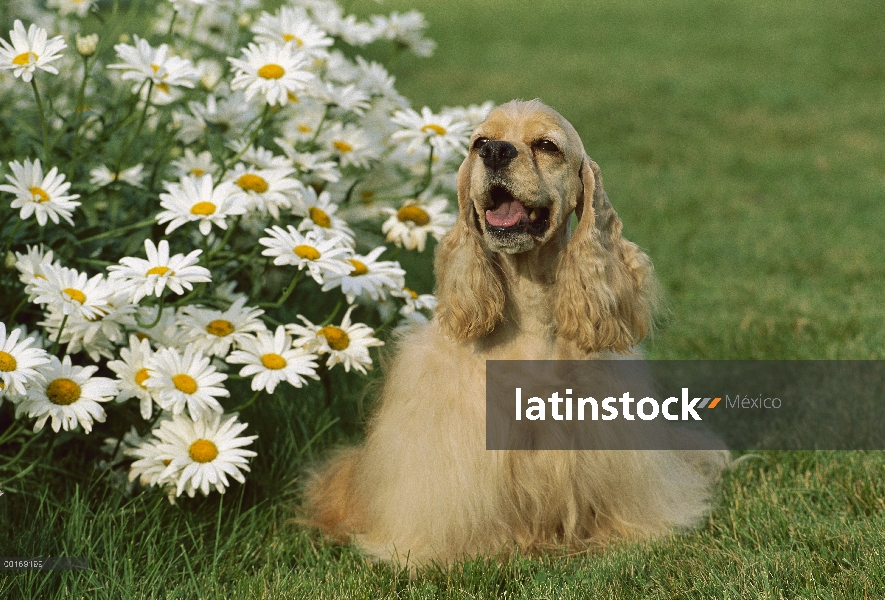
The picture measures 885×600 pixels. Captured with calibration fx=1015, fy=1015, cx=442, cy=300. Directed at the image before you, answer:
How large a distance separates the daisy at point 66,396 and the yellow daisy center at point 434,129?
1.66 metres

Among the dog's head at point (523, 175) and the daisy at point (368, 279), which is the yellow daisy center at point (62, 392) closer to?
the daisy at point (368, 279)

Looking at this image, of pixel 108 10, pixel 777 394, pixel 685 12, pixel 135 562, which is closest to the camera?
pixel 135 562

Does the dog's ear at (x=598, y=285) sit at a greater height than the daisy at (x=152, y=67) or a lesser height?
lesser

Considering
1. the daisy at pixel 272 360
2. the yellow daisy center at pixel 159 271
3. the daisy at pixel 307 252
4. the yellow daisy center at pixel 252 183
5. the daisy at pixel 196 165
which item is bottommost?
the daisy at pixel 272 360

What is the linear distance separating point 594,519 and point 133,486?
1.69 meters

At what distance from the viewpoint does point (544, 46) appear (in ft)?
52.1

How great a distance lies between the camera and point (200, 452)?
132 inches

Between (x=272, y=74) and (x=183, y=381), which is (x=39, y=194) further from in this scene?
(x=272, y=74)

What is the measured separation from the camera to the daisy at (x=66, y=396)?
10.2 feet

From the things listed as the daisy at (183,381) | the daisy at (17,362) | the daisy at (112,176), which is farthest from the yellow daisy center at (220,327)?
the daisy at (112,176)

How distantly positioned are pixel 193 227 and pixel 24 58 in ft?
3.22

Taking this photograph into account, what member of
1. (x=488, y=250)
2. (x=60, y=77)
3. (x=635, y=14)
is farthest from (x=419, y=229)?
(x=635, y=14)

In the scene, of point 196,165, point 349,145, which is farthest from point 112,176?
point 349,145

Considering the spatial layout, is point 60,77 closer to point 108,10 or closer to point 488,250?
point 488,250
